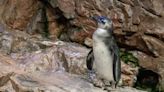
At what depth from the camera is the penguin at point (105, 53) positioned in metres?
5.16

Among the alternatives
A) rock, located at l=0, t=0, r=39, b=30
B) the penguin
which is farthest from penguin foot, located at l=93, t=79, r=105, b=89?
rock, located at l=0, t=0, r=39, b=30

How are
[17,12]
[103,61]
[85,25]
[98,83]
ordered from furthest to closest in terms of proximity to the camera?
[17,12], [85,25], [103,61], [98,83]

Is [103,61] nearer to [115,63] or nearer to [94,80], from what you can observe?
[115,63]

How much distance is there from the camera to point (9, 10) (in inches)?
273

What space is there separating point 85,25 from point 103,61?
1.45m

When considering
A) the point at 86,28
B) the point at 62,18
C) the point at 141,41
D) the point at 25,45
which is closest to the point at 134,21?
the point at 141,41

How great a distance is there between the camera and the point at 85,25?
6605 millimetres

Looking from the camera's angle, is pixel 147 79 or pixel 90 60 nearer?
pixel 90 60

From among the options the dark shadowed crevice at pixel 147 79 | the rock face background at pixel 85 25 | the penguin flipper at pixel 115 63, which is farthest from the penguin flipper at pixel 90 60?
the dark shadowed crevice at pixel 147 79

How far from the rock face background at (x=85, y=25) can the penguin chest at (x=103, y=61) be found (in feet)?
4.08

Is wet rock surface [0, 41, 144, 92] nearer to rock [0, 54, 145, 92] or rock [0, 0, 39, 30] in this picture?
rock [0, 54, 145, 92]

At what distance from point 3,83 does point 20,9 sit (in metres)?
2.26

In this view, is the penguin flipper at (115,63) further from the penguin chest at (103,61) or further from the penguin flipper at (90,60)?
the penguin flipper at (90,60)

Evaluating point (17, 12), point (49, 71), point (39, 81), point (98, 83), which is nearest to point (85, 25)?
point (17, 12)
